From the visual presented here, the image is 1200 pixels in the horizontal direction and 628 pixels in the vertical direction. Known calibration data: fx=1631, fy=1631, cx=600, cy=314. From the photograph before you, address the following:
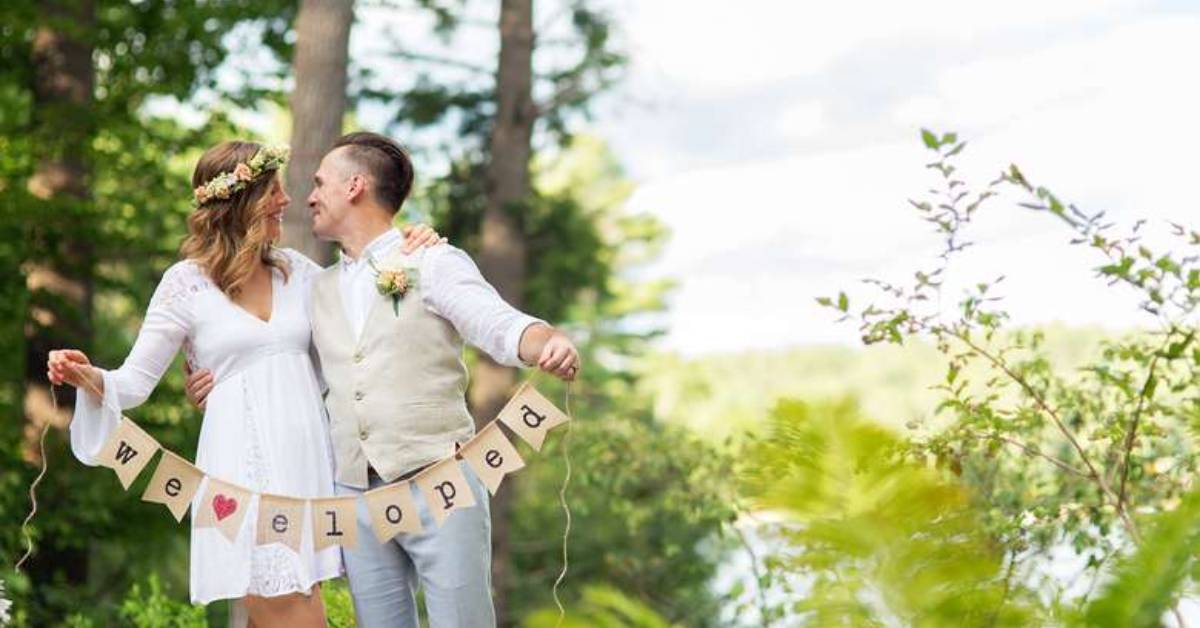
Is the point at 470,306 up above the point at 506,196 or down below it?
below


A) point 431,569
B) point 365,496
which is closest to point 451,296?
point 365,496

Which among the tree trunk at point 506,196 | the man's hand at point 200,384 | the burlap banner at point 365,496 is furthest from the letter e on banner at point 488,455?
the tree trunk at point 506,196

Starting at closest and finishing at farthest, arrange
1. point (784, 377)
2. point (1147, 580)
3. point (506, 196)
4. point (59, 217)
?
point (1147, 580)
point (59, 217)
point (506, 196)
point (784, 377)

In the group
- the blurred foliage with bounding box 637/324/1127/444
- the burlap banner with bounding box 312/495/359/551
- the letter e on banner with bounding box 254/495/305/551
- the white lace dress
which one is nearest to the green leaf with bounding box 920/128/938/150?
the blurred foliage with bounding box 637/324/1127/444

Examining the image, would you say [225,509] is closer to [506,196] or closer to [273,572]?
[273,572]

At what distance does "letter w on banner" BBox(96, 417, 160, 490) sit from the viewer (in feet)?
13.6

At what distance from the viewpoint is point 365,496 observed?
153 inches

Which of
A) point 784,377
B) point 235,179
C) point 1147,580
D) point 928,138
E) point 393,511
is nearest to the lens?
point 1147,580

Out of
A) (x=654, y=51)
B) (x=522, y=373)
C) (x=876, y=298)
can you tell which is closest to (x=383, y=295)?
(x=876, y=298)

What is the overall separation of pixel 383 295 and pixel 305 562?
0.70 meters

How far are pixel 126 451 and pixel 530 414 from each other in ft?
3.48

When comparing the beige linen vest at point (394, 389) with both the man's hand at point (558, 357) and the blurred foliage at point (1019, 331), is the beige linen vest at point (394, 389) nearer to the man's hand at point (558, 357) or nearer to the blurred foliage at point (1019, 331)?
the man's hand at point (558, 357)

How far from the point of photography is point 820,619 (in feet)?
6.43

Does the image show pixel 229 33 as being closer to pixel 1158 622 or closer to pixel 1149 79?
pixel 1158 622
